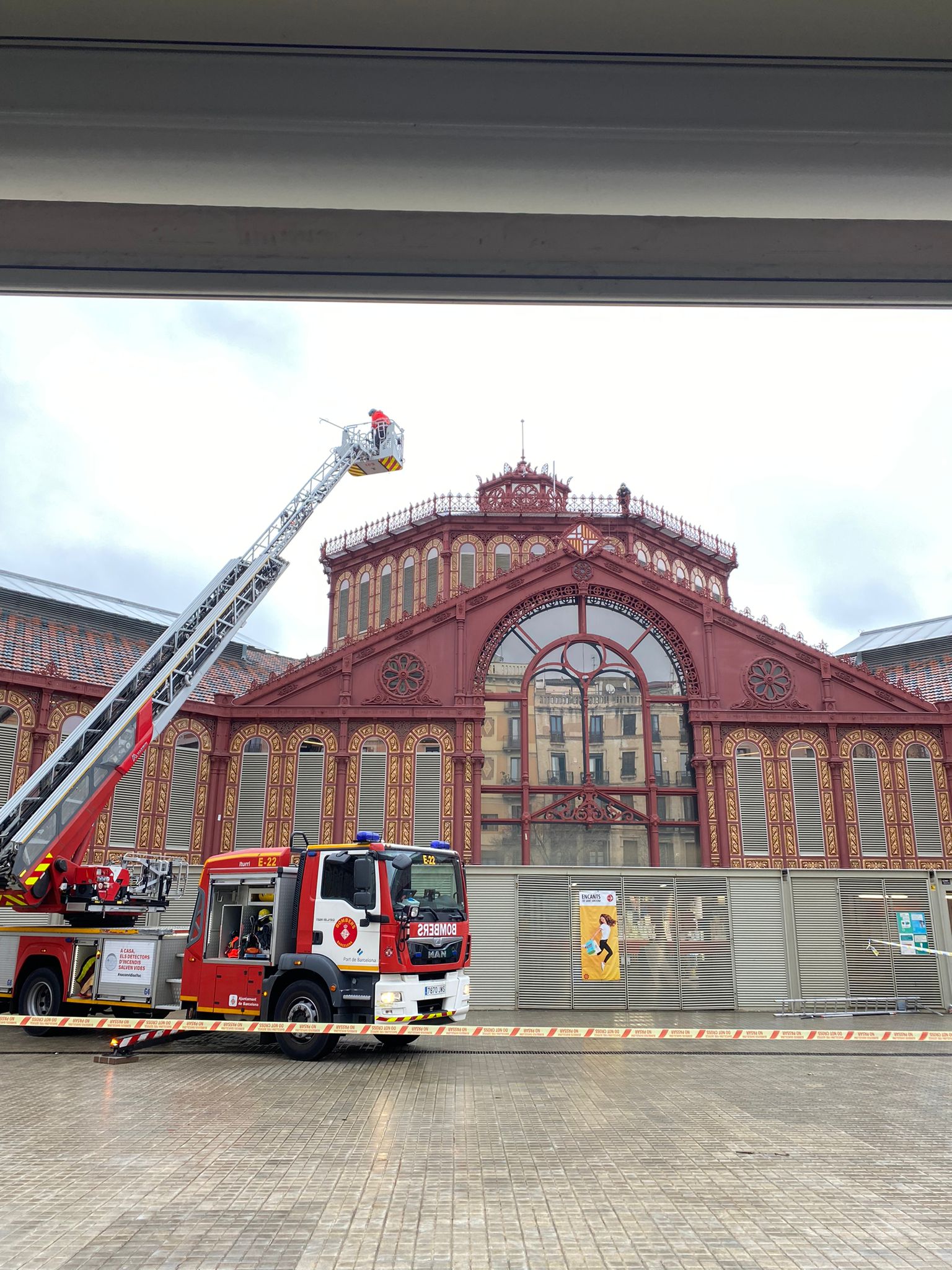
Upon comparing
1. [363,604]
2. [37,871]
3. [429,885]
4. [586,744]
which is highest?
[363,604]

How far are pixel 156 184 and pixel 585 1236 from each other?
21.6ft

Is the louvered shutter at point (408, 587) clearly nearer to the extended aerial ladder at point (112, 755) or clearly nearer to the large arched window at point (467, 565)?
the large arched window at point (467, 565)

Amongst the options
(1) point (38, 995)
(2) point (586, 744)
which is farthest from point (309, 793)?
(1) point (38, 995)

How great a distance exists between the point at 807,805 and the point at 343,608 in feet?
66.5

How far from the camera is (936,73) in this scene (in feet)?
8.48

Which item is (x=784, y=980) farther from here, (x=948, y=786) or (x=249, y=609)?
(x=249, y=609)

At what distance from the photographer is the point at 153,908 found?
17500 mm

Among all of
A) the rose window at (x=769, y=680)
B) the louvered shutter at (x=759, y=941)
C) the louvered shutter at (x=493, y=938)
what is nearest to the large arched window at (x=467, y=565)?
the rose window at (x=769, y=680)

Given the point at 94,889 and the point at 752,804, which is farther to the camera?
the point at 752,804

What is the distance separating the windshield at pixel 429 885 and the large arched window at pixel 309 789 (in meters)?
9.94

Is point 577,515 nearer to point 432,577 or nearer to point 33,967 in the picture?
point 432,577

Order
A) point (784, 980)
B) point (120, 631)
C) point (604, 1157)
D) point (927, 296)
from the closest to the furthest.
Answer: point (927, 296) → point (604, 1157) → point (784, 980) → point (120, 631)

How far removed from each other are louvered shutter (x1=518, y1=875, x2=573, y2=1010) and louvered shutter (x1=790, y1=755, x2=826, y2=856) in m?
7.09

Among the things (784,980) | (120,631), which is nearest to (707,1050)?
(784,980)
